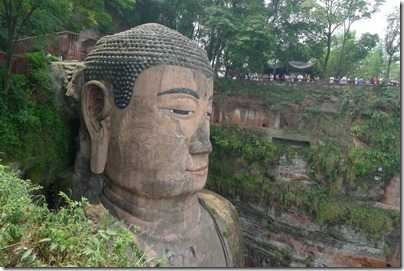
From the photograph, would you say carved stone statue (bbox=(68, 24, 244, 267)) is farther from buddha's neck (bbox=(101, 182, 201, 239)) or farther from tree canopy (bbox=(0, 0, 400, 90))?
tree canopy (bbox=(0, 0, 400, 90))

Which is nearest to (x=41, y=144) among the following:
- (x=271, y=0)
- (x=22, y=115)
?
(x=22, y=115)

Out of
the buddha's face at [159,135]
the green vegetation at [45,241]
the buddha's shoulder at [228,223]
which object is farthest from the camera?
the buddha's shoulder at [228,223]

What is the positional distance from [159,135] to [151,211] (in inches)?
48.3

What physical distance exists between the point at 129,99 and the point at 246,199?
9.18 metres

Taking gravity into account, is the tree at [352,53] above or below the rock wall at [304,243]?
above

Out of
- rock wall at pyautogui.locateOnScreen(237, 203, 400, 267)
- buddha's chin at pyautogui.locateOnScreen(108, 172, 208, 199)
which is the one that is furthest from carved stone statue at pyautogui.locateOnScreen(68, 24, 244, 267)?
rock wall at pyautogui.locateOnScreen(237, 203, 400, 267)

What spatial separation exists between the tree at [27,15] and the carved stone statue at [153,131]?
1.64 m

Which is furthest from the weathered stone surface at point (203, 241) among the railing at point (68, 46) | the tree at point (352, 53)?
the tree at point (352, 53)

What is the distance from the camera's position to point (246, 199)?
12711 mm

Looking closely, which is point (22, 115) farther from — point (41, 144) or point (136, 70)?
point (136, 70)

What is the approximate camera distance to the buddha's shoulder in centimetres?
560

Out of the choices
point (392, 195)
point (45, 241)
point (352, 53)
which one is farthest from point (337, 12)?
point (45, 241)

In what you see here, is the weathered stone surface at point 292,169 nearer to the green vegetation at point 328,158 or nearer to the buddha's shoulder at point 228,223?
the green vegetation at point 328,158

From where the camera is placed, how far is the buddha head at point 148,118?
459cm
